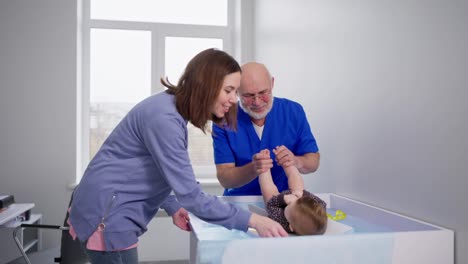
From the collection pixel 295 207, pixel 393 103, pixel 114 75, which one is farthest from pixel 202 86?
pixel 114 75

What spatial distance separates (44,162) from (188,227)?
7.98ft

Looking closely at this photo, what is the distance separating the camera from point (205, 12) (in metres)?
4.02

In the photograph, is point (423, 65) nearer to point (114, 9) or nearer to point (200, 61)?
point (200, 61)

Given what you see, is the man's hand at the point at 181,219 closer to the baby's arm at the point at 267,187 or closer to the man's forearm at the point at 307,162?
the baby's arm at the point at 267,187

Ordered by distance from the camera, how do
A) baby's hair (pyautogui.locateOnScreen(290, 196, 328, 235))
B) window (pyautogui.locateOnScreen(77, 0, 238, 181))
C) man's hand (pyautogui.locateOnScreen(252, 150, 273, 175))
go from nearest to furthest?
baby's hair (pyautogui.locateOnScreen(290, 196, 328, 235)), man's hand (pyautogui.locateOnScreen(252, 150, 273, 175)), window (pyautogui.locateOnScreen(77, 0, 238, 181))

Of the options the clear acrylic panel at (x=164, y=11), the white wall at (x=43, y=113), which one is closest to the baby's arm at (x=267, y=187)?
the white wall at (x=43, y=113)

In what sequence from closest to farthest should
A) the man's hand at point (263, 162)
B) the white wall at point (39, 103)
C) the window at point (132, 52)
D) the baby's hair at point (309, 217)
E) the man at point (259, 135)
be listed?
the baby's hair at point (309, 217)
the man's hand at point (263, 162)
the man at point (259, 135)
the white wall at point (39, 103)
the window at point (132, 52)

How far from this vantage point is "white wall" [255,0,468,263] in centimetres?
115

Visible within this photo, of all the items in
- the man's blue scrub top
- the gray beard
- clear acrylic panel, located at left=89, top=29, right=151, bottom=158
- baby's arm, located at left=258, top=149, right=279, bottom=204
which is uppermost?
clear acrylic panel, located at left=89, top=29, right=151, bottom=158

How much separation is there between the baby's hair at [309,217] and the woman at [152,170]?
35cm

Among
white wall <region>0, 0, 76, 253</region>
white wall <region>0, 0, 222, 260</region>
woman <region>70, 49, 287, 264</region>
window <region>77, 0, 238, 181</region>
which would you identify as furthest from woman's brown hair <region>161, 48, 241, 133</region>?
window <region>77, 0, 238, 181</region>

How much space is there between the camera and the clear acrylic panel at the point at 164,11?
12.5 feet

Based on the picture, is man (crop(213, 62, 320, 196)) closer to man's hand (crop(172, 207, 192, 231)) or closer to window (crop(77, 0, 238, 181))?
man's hand (crop(172, 207, 192, 231))

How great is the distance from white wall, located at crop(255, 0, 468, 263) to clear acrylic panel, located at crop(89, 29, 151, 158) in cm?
194
